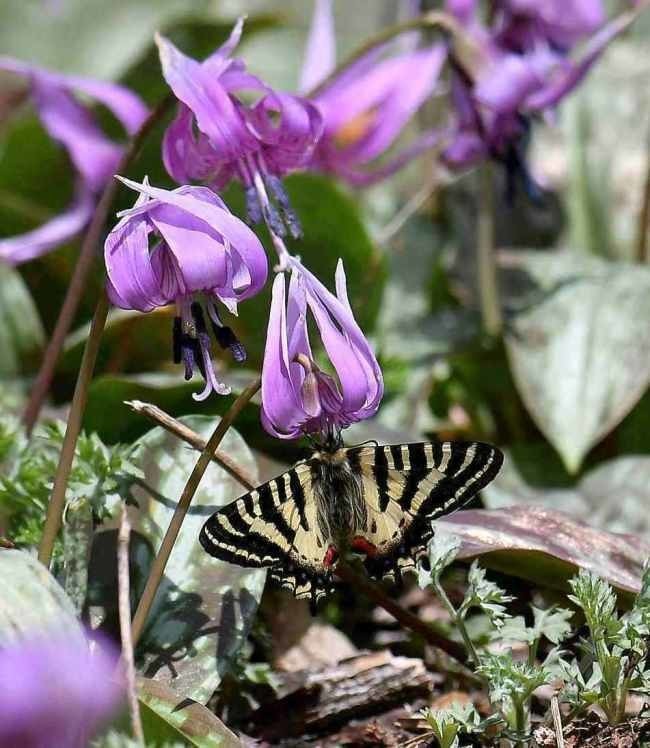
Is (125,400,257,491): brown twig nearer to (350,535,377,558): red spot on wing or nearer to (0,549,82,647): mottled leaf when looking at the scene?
(350,535,377,558): red spot on wing

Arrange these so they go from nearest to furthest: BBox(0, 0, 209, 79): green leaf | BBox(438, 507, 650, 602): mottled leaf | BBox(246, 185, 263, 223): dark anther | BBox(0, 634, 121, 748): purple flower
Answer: BBox(0, 634, 121, 748): purple flower, BBox(438, 507, 650, 602): mottled leaf, BBox(246, 185, 263, 223): dark anther, BBox(0, 0, 209, 79): green leaf

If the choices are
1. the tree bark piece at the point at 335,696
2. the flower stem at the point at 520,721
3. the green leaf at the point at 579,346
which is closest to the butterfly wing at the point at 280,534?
the flower stem at the point at 520,721

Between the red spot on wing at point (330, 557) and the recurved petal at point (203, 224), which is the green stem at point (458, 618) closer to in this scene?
the red spot on wing at point (330, 557)

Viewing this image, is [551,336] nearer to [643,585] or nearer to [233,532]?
[643,585]

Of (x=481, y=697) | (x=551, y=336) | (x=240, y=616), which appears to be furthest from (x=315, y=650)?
(x=551, y=336)

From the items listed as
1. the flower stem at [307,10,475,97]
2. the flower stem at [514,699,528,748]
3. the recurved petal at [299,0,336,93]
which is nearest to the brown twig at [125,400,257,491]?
the flower stem at [514,699,528,748]

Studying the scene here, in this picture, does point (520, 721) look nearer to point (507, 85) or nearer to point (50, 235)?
point (507, 85)
